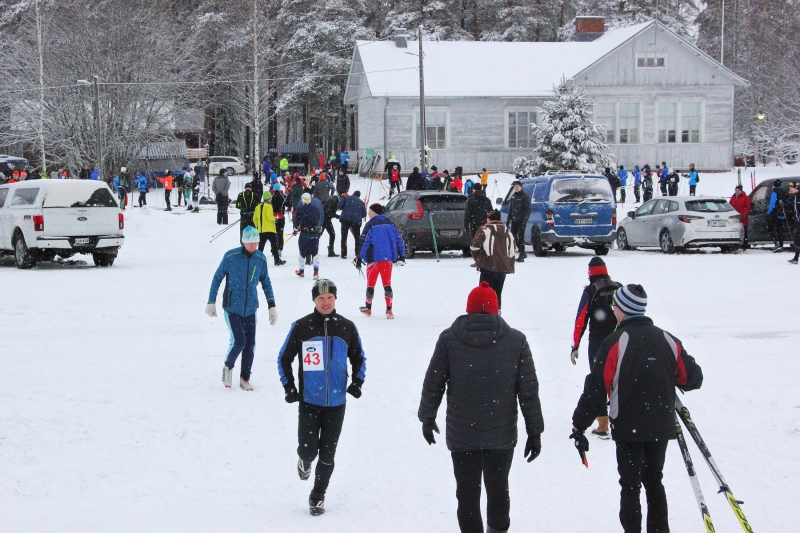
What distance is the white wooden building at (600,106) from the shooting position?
43125 mm

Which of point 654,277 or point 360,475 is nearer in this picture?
point 360,475

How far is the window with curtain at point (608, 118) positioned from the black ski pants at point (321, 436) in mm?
39149

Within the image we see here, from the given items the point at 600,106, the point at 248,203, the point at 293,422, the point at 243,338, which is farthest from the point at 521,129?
the point at 293,422

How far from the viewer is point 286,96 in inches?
2126

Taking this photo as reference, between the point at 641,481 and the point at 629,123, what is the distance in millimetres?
40190

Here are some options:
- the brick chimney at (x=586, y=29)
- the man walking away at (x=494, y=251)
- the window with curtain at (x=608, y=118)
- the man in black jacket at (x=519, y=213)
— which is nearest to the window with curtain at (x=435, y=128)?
the window with curtain at (x=608, y=118)

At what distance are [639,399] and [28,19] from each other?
173 ft

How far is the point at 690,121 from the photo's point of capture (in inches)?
1726

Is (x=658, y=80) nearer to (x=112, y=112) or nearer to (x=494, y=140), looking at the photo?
(x=494, y=140)

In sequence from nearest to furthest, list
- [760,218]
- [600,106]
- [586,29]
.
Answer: [760,218]
[600,106]
[586,29]

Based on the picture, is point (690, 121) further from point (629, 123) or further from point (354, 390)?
point (354, 390)

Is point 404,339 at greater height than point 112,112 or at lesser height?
lesser

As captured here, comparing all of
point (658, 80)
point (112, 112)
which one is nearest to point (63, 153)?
point (112, 112)

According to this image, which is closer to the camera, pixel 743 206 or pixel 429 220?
pixel 429 220
